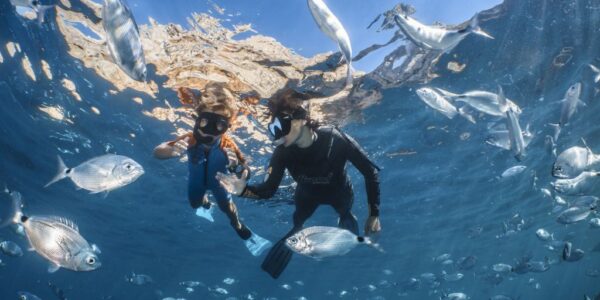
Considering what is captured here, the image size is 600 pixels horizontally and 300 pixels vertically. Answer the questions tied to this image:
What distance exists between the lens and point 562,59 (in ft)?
39.3

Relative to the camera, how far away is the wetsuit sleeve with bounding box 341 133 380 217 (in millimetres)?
5746

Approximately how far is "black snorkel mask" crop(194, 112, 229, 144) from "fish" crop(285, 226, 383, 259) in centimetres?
341

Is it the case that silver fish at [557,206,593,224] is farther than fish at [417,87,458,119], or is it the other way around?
silver fish at [557,206,593,224]

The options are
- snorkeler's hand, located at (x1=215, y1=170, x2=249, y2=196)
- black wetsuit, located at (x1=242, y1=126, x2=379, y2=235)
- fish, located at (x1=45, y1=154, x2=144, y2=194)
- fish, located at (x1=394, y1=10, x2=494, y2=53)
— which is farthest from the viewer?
black wetsuit, located at (x1=242, y1=126, x2=379, y2=235)

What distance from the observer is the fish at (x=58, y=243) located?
3693mm

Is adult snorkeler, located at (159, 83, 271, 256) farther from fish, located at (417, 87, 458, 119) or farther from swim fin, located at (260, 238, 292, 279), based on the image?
fish, located at (417, 87, 458, 119)

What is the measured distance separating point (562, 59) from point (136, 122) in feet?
54.7

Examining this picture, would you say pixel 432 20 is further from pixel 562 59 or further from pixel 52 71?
pixel 52 71

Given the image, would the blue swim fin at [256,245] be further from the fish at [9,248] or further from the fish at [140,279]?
the fish at [140,279]

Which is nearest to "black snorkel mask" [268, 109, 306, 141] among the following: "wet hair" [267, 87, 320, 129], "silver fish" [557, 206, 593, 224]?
"wet hair" [267, 87, 320, 129]

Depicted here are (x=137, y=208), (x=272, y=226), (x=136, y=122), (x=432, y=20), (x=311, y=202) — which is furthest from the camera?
(x=272, y=226)

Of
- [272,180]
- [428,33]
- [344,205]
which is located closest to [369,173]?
[344,205]

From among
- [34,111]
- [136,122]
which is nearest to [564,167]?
[136,122]

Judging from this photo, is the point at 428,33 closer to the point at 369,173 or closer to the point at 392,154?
the point at 369,173
